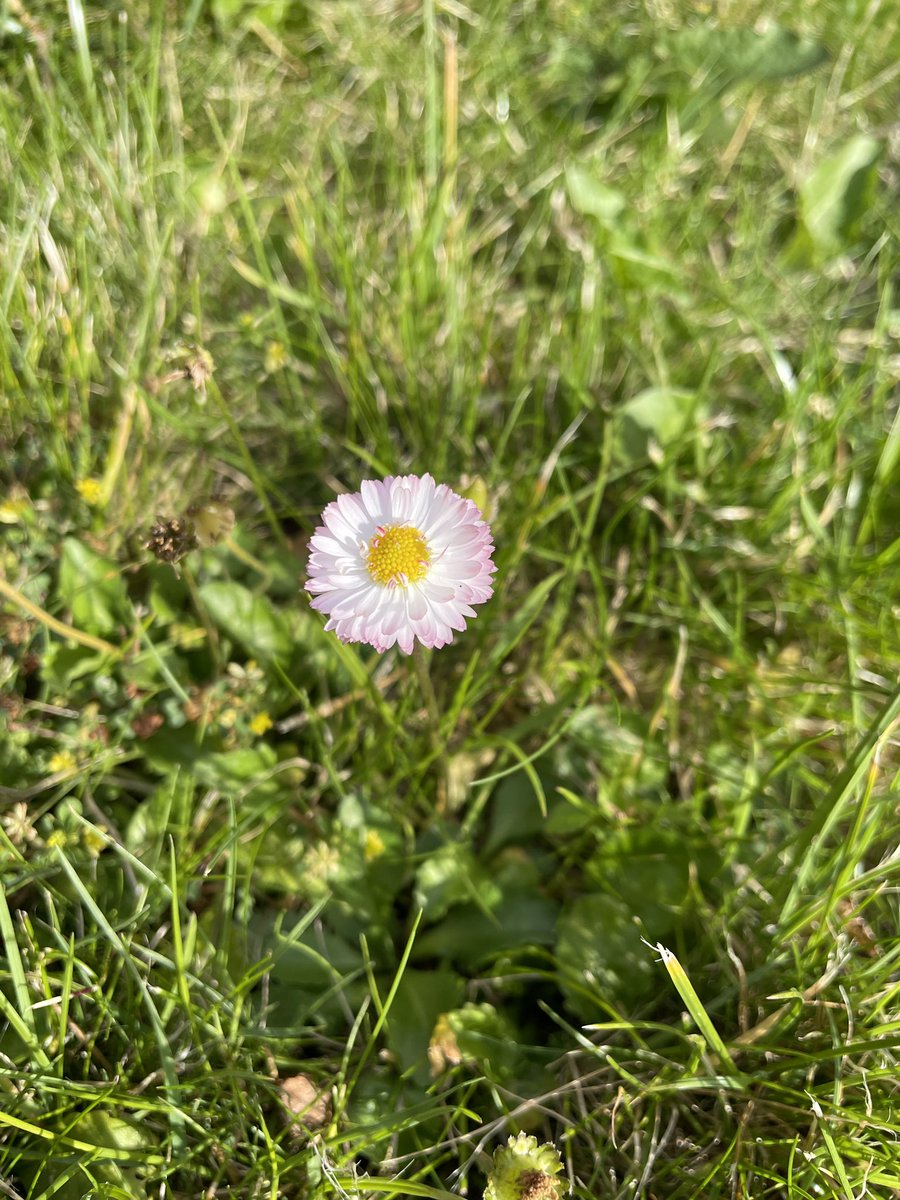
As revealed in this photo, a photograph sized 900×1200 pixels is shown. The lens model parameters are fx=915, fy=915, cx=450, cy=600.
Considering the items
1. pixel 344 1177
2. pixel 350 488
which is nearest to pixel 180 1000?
pixel 344 1177

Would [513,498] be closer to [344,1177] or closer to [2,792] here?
[2,792]

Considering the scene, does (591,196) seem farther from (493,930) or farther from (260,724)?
(493,930)

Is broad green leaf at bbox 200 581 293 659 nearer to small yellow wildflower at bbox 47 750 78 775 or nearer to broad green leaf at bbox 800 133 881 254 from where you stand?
small yellow wildflower at bbox 47 750 78 775

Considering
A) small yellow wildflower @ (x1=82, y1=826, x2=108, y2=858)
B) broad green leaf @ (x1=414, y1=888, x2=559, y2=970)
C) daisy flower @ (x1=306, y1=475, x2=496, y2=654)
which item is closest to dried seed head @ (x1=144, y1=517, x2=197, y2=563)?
daisy flower @ (x1=306, y1=475, x2=496, y2=654)

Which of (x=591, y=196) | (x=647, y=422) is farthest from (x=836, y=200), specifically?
(x=647, y=422)

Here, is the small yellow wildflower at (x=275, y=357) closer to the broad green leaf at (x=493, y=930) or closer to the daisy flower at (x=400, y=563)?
the daisy flower at (x=400, y=563)

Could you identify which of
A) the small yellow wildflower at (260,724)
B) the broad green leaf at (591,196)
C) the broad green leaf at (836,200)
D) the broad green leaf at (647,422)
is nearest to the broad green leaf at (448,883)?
the small yellow wildflower at (260,724)

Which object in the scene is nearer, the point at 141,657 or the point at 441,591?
the point at 441,591
